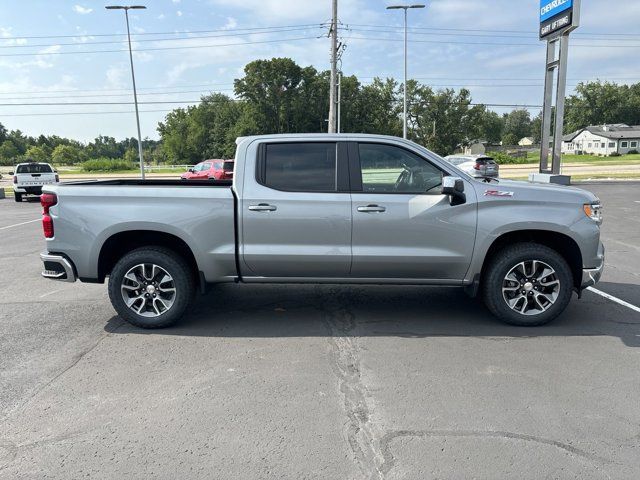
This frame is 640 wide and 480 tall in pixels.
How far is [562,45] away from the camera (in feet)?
56.9

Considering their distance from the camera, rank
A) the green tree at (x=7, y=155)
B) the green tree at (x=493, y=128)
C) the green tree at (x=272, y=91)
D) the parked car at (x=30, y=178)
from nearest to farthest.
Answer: the parked car at (x=30, y=178), the green tree at (x=272, y=91), the green tree at (x=7, y=155), the green tree at (x=493, y=128)

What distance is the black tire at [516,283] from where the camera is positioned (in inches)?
191

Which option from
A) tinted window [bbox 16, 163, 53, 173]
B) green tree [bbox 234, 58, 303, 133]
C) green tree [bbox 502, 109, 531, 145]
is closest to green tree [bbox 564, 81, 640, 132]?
green tree [bbox 502, 109, 531, 145]

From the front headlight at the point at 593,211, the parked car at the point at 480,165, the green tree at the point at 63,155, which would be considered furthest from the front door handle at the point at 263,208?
the green tree at the point at 63,155

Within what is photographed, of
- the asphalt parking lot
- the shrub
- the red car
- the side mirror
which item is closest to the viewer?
the asphalt parking lot

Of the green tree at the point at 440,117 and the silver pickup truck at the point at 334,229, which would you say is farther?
the green tree at the point at 440,117

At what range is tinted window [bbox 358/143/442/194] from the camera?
4867 millimetres

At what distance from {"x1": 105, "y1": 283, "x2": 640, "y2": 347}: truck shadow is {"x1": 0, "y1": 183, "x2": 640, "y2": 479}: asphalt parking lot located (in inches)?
1.2

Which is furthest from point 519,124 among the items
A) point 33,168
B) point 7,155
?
point 33,168

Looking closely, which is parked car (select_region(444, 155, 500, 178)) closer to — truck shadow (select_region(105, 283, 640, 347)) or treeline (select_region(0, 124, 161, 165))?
truck shadow (select_region(105, 283, 640, 347))

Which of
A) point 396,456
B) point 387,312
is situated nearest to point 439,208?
point 387,312

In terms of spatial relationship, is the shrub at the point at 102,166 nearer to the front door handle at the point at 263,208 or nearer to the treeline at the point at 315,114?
the treeline at the point at 315,114

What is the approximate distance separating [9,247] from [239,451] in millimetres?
9373

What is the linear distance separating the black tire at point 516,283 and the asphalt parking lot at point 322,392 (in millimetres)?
145
